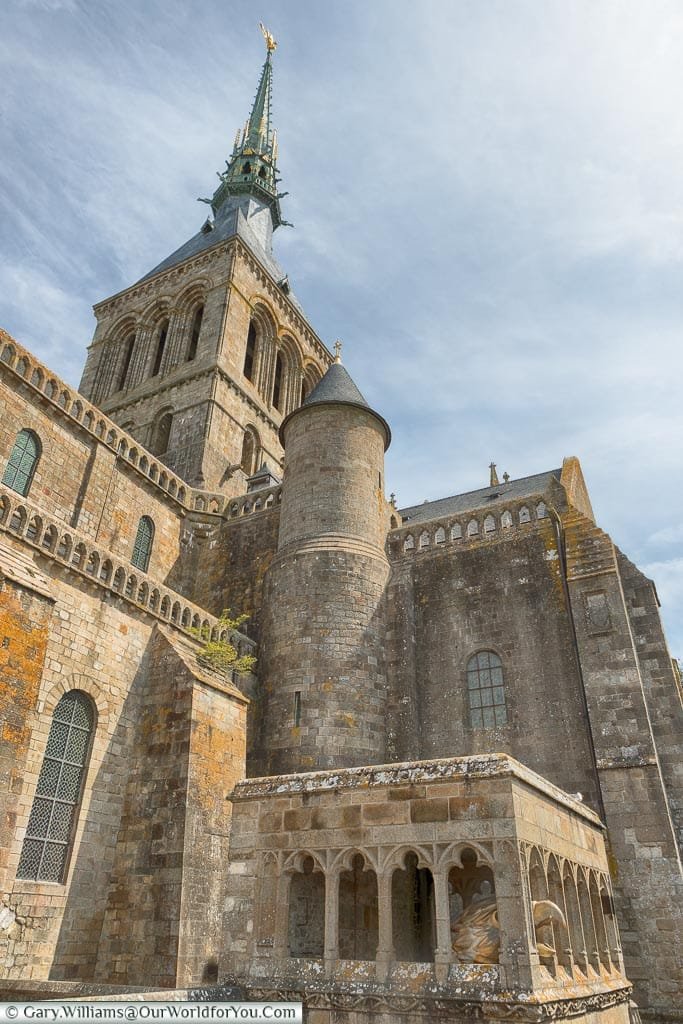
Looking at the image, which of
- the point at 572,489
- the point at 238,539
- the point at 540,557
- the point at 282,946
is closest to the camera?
the point at 282,946

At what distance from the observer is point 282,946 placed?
249 inches

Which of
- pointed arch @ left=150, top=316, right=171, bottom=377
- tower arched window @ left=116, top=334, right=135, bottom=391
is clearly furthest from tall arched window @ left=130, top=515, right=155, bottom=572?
tower arched window @ left=116, top=334, right=135, bottom=391

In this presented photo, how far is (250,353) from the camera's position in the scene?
1213 inches

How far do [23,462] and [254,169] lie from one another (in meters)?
30.1

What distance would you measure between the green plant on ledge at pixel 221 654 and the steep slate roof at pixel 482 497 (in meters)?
6.16

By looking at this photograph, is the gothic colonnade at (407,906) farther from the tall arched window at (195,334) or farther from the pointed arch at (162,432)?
the tall arched window at (195,334)

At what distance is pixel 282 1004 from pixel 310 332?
104ft

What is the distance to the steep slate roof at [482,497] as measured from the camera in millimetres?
18883

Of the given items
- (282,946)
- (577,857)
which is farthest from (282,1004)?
(577,857)

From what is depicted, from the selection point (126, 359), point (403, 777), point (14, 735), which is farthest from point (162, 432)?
point (403, 777)

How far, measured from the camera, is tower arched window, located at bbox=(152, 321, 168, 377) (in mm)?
29644

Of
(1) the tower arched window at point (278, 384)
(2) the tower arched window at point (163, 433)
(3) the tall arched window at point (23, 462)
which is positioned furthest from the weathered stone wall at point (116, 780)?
(1) the tower arched window at point (278, 384)

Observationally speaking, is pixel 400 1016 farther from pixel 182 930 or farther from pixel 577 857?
pixel 182 930

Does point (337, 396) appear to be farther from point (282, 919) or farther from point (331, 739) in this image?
point (282, 919)
